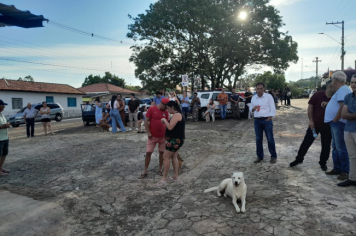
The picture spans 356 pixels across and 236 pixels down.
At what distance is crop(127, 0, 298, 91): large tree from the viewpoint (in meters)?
22.6

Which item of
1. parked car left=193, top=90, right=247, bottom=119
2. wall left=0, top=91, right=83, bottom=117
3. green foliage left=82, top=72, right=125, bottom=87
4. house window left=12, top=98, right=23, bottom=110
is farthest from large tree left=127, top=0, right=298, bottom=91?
green foliage left=82, top=72, right=125, bottom=87

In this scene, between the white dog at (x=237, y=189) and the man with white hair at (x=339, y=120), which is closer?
the white dog at (x=237, y=189)

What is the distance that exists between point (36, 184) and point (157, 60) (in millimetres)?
21257

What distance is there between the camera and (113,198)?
4406 mm

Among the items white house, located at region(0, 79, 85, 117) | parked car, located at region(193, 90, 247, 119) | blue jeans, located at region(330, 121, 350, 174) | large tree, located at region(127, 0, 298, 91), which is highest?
large tree, located at region(127, 0, 298, 91)

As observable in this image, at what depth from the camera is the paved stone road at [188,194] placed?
3320 millimetres

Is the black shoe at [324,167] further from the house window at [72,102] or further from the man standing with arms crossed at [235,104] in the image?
the house window at [72,102]

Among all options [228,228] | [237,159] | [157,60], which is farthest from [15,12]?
[157,60]

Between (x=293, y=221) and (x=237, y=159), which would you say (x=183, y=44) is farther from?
(x=293, y=221)

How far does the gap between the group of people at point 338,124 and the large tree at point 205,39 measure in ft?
60.6

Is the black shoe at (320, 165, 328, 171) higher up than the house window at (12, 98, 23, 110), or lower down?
lower down

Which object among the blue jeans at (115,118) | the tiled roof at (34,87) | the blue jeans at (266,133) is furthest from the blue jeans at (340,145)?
the tiled roof at (34,87)

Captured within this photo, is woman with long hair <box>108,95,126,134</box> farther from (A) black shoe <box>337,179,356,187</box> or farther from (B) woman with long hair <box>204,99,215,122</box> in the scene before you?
(A) black shoe <box>337,179,356,187</box>

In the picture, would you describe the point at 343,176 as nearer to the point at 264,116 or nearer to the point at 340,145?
the point at 340,145
